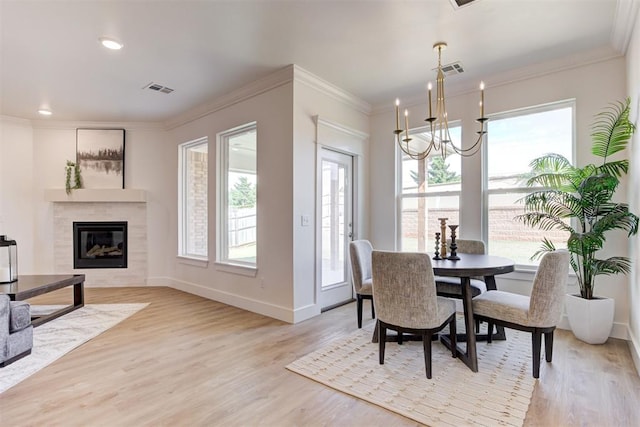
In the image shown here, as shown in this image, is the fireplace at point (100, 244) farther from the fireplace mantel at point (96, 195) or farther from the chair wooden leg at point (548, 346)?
the chair wooden leg at point (548, 346)

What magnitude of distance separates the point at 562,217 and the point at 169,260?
5.51 meters

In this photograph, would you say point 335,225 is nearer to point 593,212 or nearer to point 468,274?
point 468,274

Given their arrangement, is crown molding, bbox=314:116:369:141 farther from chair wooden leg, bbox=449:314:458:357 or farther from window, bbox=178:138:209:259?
chair wooden leg, bbox=449:314:458:357

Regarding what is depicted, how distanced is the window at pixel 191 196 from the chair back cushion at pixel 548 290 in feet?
14.7

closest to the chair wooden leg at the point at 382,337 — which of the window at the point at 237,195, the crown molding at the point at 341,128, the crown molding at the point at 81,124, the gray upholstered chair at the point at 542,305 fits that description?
the gray upholstered chair at the point at 542,305

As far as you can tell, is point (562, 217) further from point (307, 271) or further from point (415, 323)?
point (307, 271)

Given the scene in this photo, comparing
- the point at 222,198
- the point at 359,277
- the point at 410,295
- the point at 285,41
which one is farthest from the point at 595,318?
the point at 222,198

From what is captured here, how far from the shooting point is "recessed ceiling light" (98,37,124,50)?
2920mm

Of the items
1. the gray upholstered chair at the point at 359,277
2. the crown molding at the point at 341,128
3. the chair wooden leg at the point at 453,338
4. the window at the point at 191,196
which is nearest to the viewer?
the chair wooden leg at the point at 453,338

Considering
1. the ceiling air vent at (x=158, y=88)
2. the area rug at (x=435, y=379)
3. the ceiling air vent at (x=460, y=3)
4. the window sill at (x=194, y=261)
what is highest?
the ceiling air vent at (x=460, y=3)

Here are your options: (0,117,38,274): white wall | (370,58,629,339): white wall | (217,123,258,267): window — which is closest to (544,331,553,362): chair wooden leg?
(370,58,629,339): white wall

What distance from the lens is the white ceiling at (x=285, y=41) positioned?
2518mm

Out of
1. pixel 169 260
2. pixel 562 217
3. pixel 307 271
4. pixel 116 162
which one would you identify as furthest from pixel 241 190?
pixel 562 217

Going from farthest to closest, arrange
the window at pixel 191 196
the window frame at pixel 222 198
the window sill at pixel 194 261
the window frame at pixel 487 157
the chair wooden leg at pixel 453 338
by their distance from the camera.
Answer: the window at pixel 191 196 → the window sill at pixel 194 261 → the window frame at pixel 222 198 → the window frame at pixel 487 157 → the chair wooden leg at pixel 453 338
